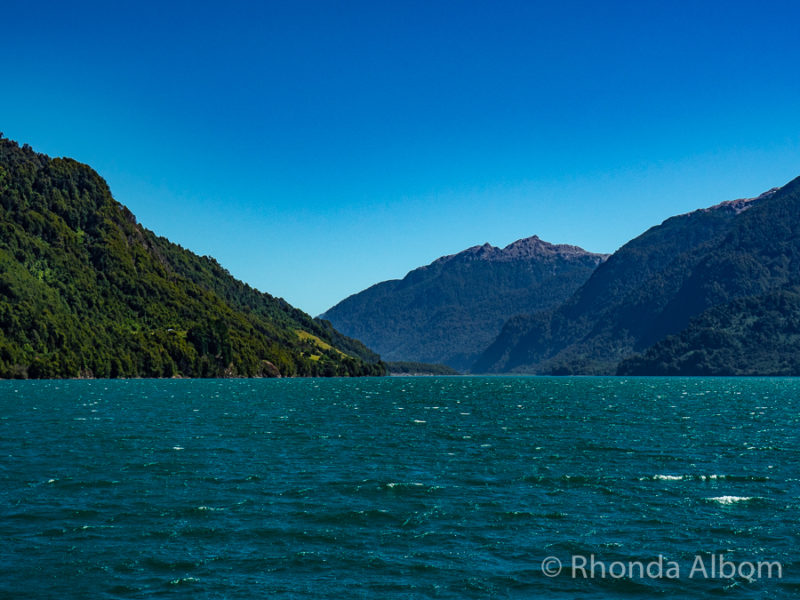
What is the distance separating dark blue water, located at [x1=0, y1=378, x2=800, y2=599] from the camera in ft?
93.3

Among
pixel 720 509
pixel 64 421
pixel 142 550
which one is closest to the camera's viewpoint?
pixel 142 550

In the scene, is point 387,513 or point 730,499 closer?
point 387,513

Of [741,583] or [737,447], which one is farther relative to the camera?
[737,447]

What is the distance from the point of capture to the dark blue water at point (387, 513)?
28438mm

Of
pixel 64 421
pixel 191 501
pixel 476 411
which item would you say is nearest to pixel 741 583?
pixel 191 501

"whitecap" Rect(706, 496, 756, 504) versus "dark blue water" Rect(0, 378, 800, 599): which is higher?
"dark blue water" Rect(0, 378, 800, 599)

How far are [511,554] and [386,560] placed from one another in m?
5.45

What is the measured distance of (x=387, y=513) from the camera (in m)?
39.2

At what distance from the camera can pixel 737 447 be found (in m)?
67.1

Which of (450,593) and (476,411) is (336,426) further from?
(450,593)

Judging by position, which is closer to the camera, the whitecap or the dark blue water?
the dark blue water

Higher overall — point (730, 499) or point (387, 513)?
point (387, 513)

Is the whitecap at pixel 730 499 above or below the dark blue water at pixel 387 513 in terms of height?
below

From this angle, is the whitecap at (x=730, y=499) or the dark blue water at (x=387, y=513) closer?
the dark blue water at (x=387, y=513)
